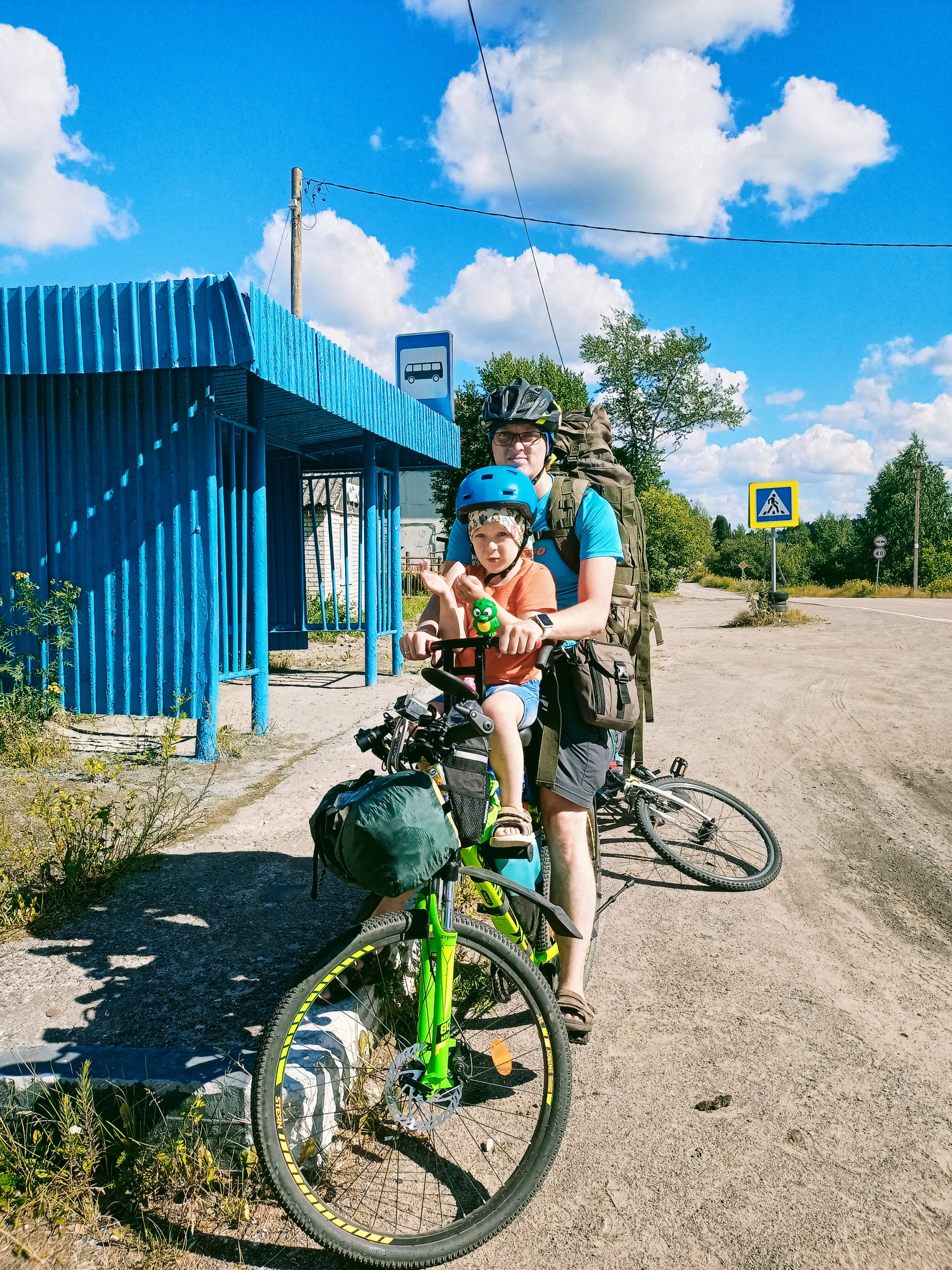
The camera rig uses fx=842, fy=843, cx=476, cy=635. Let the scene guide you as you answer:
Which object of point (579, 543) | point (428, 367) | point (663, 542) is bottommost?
point (579, 543)

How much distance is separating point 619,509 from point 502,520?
56.9 inches

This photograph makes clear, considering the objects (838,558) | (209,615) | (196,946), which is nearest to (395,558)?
(209,615)

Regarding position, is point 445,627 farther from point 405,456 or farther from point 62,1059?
point 405,456

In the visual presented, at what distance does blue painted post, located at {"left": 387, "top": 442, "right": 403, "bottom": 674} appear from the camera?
442 inches

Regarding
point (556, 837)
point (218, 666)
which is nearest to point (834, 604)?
point (218, 666)

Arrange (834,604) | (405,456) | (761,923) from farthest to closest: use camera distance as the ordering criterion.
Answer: (834,604), (405,456), (761,923)

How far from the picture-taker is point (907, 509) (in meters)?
62.0

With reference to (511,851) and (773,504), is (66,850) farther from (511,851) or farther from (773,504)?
(773,504)

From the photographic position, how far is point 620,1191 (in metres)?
2.19

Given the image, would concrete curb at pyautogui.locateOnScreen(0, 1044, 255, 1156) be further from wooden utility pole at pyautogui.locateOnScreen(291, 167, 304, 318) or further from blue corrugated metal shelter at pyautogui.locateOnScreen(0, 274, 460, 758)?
wooden utility pole at pyautogui.locateOnScreen(291, 167, 304, 318)

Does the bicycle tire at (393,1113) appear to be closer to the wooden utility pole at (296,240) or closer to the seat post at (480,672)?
the seat post at (480,672)

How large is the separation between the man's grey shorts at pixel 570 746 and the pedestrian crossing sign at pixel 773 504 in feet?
50.7

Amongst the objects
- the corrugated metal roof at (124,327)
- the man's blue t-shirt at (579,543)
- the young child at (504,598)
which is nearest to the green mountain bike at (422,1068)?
the young child at (504,598)

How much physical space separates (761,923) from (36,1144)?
301 centimetres
